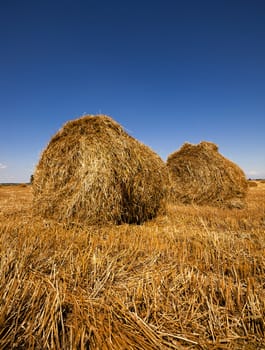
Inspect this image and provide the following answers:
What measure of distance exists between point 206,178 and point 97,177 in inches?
198

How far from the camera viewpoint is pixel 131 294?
2.07m

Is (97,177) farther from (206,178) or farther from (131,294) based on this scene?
(206,178)

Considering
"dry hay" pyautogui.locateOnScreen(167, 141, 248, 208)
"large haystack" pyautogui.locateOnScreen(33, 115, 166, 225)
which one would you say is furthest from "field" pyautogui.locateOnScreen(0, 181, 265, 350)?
"dry hay" pyautogui.locateOnScreen(167, 141, 248, 208)

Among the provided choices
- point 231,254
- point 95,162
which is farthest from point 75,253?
point 95,162

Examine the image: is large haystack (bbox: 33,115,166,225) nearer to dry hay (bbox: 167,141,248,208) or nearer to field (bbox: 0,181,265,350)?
field (bbox: 0,181,265,350)

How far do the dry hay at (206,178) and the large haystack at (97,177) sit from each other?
3050 mm

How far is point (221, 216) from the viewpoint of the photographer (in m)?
5.49

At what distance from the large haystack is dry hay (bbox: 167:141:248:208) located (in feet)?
10.0

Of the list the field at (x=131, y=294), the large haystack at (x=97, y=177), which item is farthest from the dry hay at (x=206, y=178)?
the field at (x=131, y=294)

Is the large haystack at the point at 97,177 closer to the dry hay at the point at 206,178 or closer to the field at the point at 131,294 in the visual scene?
the field at the point at 131,294

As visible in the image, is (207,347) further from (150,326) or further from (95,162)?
(95,162)

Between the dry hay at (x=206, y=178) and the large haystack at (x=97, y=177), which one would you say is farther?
the dry hay at (x=206, y=178)

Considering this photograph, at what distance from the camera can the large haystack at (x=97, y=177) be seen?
14.7ft

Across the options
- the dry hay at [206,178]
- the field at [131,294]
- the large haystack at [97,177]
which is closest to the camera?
the field at [131,294]
